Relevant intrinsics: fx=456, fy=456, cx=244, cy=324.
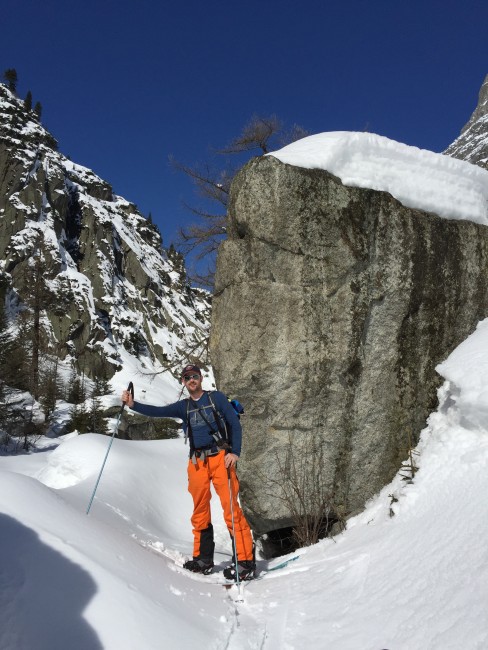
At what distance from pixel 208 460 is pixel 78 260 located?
2269 inches

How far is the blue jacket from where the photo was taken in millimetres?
4875

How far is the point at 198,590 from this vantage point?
3.88 m

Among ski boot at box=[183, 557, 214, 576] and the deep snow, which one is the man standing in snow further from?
the deep snow

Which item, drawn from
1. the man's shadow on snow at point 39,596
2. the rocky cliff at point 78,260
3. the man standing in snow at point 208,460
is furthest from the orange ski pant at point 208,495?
the rocky cliff at point 78,260

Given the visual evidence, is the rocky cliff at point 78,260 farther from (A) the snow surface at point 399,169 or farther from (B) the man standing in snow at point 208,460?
(B) the man standing in snow at point 208,460

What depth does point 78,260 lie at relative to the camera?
5788cm

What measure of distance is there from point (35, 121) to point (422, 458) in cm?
7140

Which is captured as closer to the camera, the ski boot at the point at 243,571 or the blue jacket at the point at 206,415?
the ski boot at the point at 243,571

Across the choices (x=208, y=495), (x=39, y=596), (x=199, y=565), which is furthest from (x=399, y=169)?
(x=39, y=596)

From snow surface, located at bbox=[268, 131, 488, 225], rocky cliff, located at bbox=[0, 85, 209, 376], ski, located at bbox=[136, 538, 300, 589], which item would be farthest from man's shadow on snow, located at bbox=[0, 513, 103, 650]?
rocky cliff, located at bbox=[0, 85, 209, 376]

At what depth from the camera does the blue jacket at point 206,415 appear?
16.0 ft

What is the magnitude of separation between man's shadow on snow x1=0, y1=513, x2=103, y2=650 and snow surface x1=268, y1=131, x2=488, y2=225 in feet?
16.1

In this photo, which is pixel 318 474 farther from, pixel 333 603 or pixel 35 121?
pixel 35 121

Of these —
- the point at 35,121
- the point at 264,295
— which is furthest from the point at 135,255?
the point at 264,295
